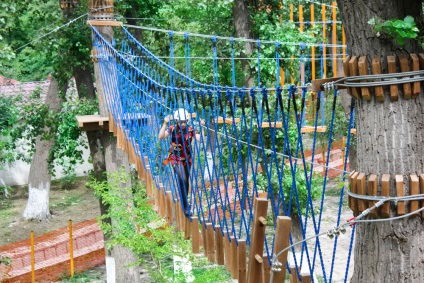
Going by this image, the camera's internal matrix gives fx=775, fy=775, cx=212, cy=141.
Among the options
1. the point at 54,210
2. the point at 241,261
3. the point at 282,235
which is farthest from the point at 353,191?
the point at 54,210

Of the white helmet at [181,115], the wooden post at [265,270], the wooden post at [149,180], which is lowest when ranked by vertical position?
the wooden post at [265,270]

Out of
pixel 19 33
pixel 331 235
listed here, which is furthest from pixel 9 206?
pixel 331 235

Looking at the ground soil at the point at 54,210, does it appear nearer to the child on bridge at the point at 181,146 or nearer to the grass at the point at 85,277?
the grass at the point at 85,277

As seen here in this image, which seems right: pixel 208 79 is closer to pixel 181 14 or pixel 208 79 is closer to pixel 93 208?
pixel 181 14

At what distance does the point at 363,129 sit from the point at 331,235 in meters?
0.35

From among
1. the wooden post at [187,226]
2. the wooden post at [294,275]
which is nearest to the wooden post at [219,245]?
the wooden post at [187,226]

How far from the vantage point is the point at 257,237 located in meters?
2.97

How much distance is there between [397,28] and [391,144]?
1.18 ft

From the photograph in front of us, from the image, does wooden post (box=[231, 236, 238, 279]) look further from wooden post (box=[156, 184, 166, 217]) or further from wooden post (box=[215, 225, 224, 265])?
wooden post (box=[156, 184, 166, 217])

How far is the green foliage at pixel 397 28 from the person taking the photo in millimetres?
2238

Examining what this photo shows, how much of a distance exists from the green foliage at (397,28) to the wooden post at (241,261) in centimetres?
162

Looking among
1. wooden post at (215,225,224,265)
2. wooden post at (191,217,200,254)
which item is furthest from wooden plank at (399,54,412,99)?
wooden post at (191,217,200,254)

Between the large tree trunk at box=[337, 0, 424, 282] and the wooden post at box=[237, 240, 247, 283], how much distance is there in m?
1.26

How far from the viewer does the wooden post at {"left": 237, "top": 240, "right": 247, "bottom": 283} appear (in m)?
3.64
